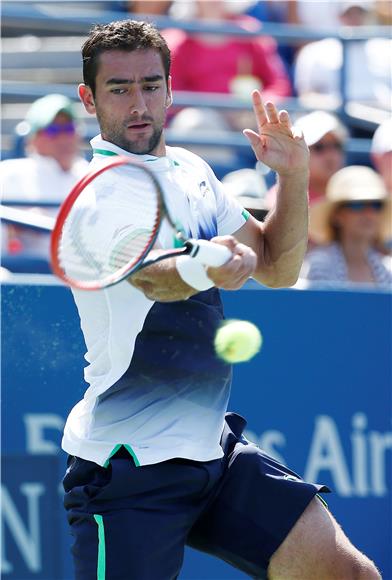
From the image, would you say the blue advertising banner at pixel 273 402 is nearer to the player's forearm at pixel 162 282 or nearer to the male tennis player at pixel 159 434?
Answer: the male tennis player at pixel 159 434

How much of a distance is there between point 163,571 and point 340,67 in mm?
4367

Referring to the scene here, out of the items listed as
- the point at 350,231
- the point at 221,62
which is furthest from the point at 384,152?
the point at 221,62

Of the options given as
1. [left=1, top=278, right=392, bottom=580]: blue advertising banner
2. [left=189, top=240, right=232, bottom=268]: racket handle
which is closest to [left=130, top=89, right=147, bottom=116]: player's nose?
[left=189, top=240, right=232, bottom=268]: racket handle

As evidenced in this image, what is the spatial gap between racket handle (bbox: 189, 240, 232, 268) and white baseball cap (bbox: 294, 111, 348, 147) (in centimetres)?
357

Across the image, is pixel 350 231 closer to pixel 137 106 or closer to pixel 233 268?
pixel 137 106

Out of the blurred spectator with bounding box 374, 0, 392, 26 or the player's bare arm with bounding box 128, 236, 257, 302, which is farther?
the blurred spectator with bounding box 374, 0, 392, 26

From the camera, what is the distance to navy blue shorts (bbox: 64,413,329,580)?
3.35 meters

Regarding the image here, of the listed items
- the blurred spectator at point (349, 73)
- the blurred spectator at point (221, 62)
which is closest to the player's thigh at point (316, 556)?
the blurred spectator at point (349, 73)

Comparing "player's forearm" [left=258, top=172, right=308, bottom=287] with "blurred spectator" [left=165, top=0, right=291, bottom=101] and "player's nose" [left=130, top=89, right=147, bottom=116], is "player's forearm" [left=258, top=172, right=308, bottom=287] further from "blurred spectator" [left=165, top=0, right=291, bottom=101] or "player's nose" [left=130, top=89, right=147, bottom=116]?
"blurred spectator" [left=165, top=0, right=291, bottom=101]

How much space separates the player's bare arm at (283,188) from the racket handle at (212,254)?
84 cm

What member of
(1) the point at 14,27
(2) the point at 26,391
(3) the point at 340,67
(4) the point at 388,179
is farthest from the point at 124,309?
(1) the point at 14,27

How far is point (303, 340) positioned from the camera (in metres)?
5.34

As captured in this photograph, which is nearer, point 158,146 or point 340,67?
point 158,146

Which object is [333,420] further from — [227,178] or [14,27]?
[14,27]
